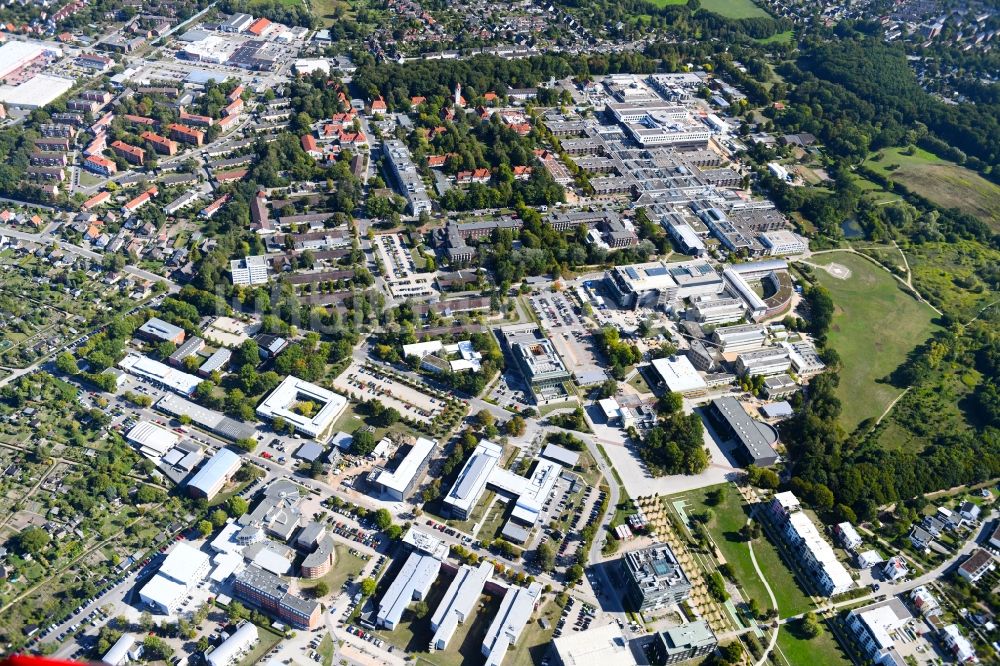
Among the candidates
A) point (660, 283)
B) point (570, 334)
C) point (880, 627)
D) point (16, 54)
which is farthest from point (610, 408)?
point (16, 54)

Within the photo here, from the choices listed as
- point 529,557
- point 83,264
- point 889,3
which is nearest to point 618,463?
point 529,557

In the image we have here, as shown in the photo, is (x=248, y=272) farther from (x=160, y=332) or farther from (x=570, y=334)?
(x=570, y=334)

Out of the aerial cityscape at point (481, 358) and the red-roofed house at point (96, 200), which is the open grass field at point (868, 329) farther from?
the red-roofed house at point (96, 200)

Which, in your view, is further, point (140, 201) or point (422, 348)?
point (140, 201)

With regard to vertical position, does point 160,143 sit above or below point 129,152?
above

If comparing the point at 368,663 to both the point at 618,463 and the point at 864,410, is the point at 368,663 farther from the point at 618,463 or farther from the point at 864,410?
the point at 864,410

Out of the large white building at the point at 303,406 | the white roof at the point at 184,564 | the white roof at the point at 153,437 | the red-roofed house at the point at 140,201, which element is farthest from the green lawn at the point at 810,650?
the red-roofed house at the point at 140,201
